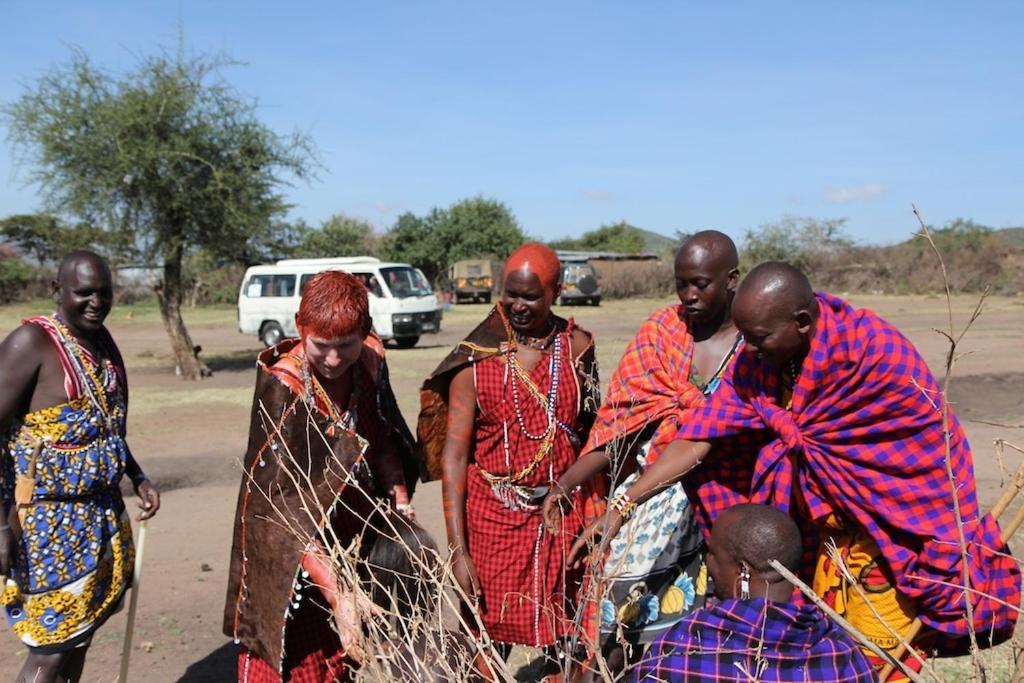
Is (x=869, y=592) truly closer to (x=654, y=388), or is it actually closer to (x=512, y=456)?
(x=654, y=388)

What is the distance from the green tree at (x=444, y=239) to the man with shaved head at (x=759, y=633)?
40201mm

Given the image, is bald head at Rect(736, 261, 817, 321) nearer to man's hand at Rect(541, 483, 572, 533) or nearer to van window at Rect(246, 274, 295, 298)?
man's hand at Rect(541, 483, 572, 533)

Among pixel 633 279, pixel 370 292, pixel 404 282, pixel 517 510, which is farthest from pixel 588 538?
pixel 633 279

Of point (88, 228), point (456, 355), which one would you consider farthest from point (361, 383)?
point (88, 228)

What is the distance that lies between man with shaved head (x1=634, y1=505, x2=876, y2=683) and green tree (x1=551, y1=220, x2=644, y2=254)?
57.6 meters

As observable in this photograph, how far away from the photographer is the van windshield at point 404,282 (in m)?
19.2

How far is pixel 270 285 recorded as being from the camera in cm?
1988

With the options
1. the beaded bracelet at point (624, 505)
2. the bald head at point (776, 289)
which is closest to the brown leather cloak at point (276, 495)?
the beaded bracelet at point (624, 505)

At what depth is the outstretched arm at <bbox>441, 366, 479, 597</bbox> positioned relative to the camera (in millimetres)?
3004

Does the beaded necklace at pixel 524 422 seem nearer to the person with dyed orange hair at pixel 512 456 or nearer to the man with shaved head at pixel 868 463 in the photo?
the person with dyed orange hair at pixel 512 456

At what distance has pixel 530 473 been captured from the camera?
2.99 m

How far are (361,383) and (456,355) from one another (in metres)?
0.34

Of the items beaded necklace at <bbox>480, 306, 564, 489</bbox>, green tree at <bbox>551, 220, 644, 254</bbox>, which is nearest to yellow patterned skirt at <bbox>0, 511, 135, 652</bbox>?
beaded necklace at <bbox>480, 306, 564, 489</bbox>

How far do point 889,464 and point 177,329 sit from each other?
14.2 metres
